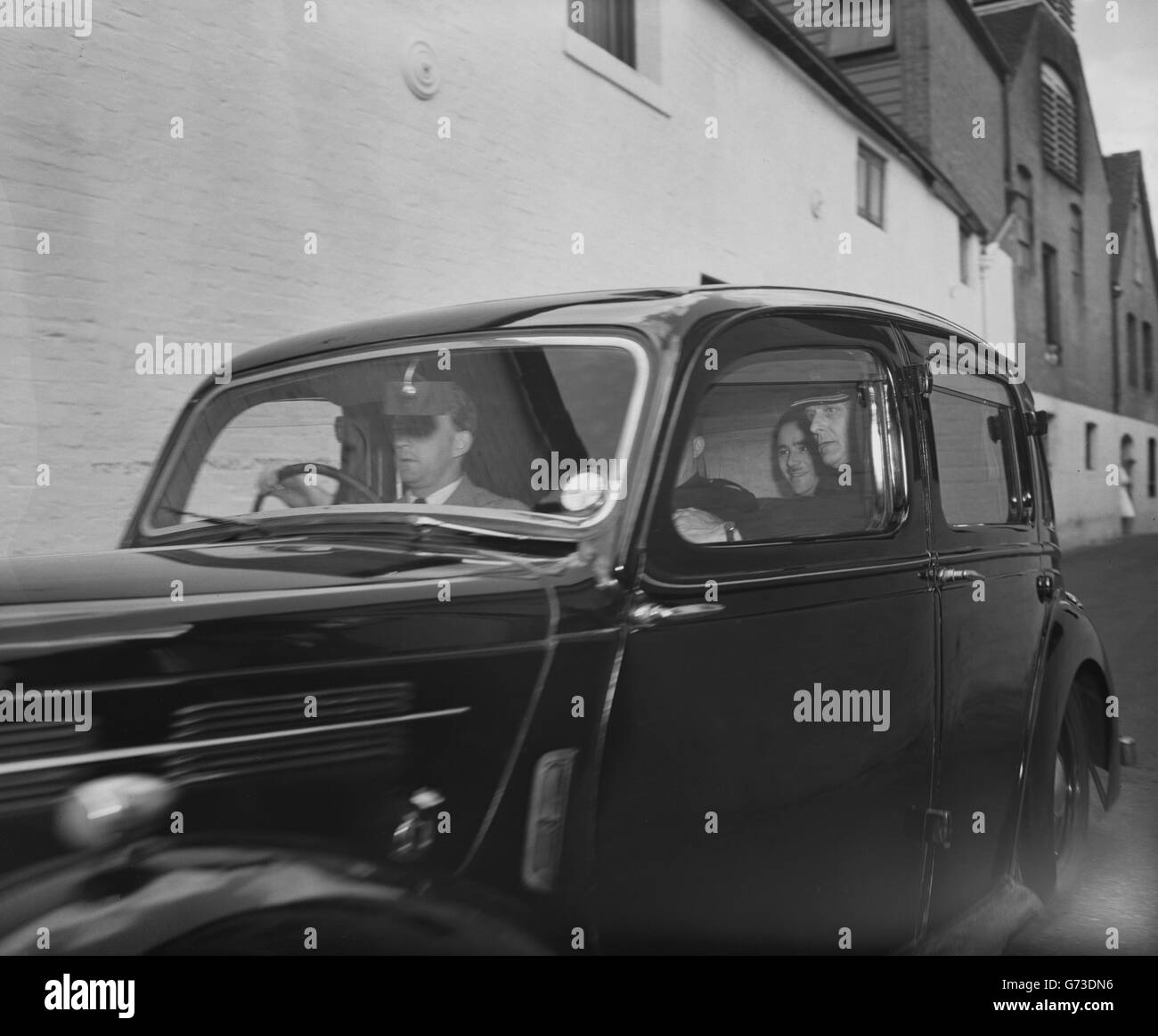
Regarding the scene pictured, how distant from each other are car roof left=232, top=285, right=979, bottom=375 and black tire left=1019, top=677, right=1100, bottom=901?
1.37m

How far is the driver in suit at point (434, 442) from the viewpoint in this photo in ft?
8.00

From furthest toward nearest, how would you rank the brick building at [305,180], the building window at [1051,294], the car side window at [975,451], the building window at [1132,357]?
the building window at [1051,294] → the building window at [1132,357] → the brick building at [305,180] → the car side window at [975,451]

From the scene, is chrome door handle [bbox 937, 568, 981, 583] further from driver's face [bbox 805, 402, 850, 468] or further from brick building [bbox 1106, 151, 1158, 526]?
brick building [bbox 1106, 151, 1158, 526]

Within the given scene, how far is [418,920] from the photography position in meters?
1.71

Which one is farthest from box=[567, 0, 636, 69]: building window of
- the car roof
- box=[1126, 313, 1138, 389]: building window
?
the car roof

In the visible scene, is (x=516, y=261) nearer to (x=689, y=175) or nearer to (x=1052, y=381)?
(x=689, y=175)

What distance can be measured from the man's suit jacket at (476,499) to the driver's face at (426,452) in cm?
5

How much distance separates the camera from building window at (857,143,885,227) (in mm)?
13500

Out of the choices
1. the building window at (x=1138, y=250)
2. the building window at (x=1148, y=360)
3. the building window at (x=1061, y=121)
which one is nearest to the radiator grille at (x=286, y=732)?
the building window at (x=1138, y=250)

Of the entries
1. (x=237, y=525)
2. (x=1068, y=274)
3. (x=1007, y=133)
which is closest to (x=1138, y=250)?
(x=237, y=525)

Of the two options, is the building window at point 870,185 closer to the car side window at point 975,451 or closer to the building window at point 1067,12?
the building window at point 1067,12

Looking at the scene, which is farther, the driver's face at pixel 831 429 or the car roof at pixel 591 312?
the driver's face at pixel 831 429

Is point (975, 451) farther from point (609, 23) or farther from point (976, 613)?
point (609, 23)

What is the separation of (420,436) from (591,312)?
45 cm
